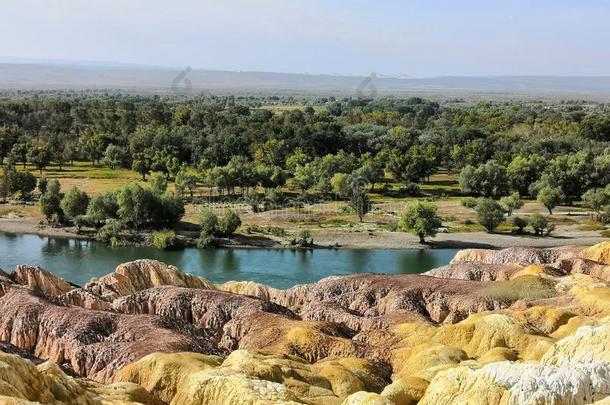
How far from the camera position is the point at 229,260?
85.3 metres

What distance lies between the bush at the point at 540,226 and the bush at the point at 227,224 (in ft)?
126

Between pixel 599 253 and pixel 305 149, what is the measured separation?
88.8 meters

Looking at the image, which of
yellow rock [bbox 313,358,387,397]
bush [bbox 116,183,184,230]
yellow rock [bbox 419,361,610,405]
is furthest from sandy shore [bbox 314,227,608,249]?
yellow rock [bbox 419,361,610,405]

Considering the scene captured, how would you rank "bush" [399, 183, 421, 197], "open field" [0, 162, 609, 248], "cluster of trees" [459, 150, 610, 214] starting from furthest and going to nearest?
1. "bush" [399, 183, 421, 197]
2. "cluster of trees" [459, 150, 610, 214]
3. "open field" [0, 162, 609, 248]

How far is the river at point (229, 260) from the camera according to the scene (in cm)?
7838

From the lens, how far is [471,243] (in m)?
93.2

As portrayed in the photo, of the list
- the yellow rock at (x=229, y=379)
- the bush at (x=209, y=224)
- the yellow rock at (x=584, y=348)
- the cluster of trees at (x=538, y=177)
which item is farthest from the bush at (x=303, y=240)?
the yellow rock at (x=584, y=348)

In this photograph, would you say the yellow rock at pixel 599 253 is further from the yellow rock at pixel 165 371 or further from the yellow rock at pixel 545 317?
the yellow rock at pixel 165 371

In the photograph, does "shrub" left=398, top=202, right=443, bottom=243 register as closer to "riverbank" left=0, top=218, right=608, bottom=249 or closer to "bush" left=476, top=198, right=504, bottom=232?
"riverbank" left=0, top=218, right=608, bottom=249

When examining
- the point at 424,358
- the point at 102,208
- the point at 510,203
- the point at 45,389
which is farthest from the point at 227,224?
the point at 45,389

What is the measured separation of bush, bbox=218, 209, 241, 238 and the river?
3.65 m

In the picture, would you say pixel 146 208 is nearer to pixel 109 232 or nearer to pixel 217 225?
pixel 109 232

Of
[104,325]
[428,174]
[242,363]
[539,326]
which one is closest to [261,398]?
[242,363]

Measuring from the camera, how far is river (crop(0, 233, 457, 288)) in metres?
78.4
